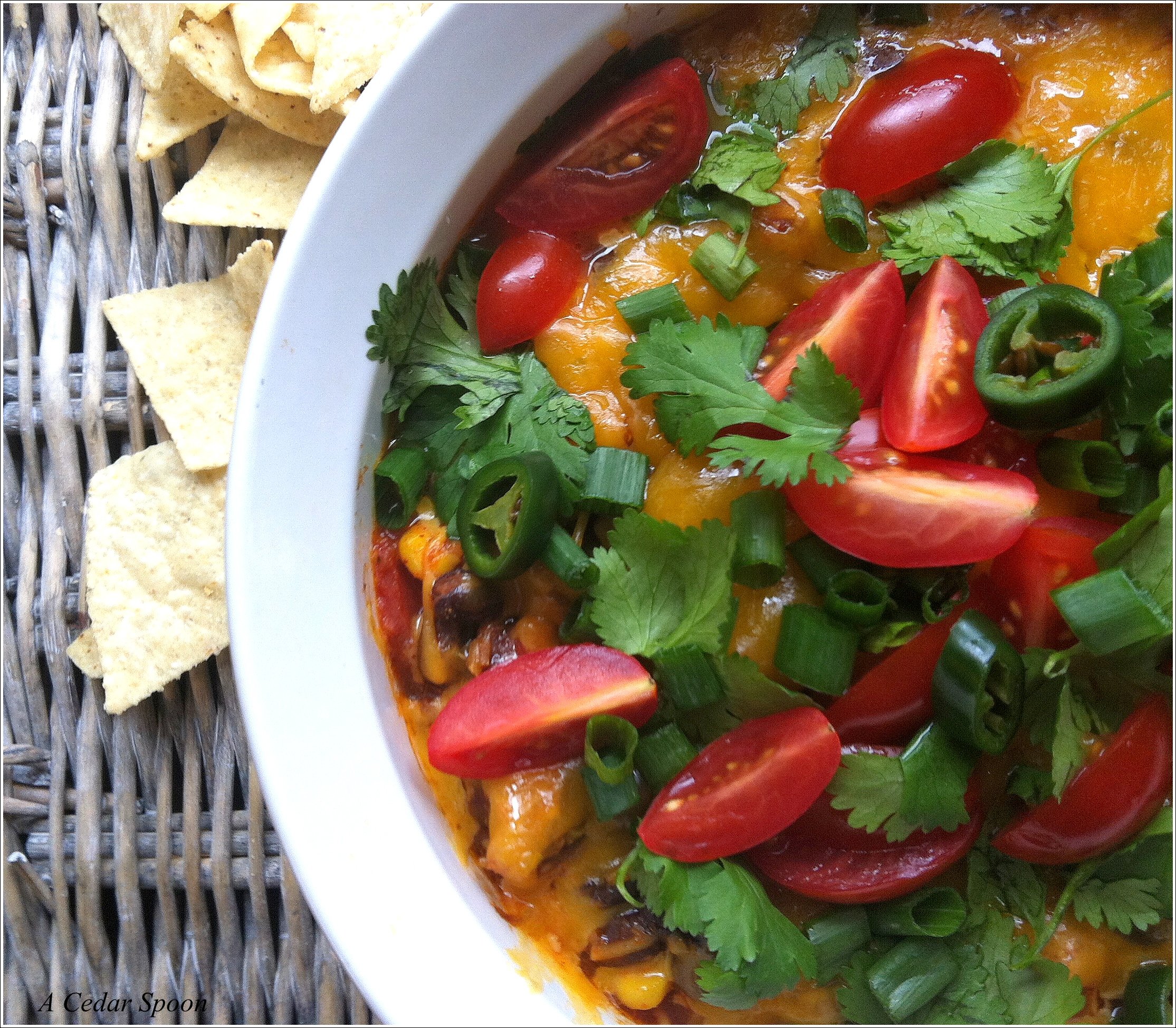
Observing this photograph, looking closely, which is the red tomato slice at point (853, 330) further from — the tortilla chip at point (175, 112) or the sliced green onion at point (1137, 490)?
the tortilla chip at point (175, 112)

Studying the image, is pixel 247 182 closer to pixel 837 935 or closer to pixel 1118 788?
pixel 837 935

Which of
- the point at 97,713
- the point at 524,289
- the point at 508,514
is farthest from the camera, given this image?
the point at 97,713

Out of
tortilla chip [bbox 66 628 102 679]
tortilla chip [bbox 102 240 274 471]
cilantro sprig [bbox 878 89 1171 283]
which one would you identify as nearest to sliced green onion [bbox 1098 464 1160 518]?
cilantro sprig [bbox 878 89 1171 283]

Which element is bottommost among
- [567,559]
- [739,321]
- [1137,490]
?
[1137,490]

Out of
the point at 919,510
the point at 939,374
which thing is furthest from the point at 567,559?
the point at 939,374

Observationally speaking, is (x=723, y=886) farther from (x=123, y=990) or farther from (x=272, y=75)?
(x=272, y=75)

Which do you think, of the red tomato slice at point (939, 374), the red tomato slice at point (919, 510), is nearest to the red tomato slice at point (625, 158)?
the red tomato slice at point (939, 374)

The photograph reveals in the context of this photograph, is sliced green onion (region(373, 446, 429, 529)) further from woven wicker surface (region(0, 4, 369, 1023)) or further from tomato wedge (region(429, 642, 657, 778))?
woven wicker surface (region(0, 4, 369, 1023))
